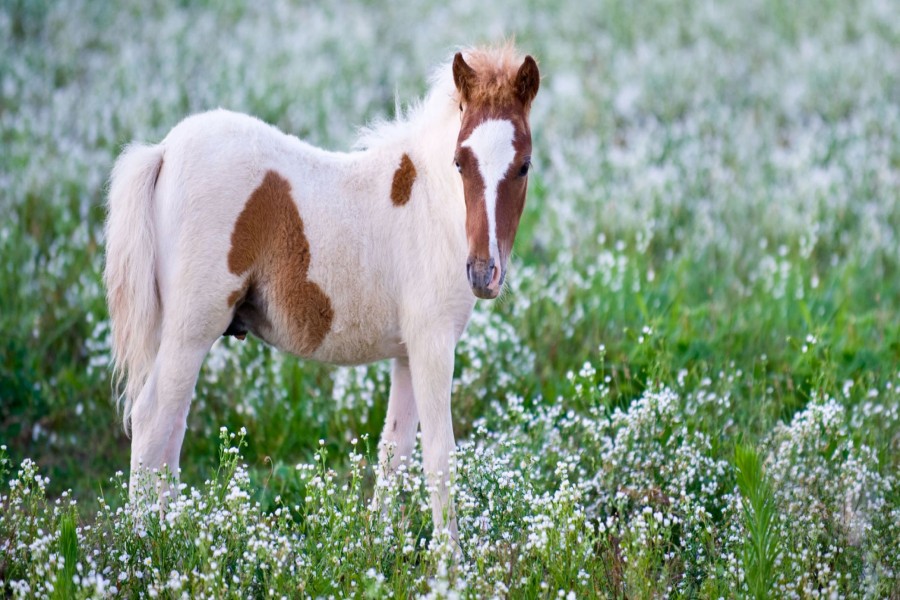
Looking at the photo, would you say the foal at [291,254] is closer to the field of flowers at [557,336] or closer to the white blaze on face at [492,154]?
the white blaze on face at [492,154]

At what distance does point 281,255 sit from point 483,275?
896 millimetres

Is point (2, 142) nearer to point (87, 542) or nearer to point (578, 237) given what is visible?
point (578, 237)

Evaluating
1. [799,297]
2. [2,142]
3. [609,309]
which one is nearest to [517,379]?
[609,309]

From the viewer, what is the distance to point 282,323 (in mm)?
4320

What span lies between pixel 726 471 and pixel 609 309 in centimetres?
211

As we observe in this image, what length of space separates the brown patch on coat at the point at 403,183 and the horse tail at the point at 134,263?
92 centimetres

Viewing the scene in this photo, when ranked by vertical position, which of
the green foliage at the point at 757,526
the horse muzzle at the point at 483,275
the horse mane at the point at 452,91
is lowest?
the green foliage at the point at 757,526

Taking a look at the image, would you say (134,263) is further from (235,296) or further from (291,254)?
(291,254)

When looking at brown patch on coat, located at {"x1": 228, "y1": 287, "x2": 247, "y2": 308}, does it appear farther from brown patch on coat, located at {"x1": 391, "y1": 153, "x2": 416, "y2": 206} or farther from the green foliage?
the green foliage

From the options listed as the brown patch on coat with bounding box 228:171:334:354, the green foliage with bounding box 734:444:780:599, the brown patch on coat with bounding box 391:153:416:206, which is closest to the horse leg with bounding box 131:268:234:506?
the brown patch on coat with bounding box 228:171:334:354

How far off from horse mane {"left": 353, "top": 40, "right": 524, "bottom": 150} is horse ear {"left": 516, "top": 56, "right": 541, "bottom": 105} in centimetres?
3

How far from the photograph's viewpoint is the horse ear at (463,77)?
403 centimetres

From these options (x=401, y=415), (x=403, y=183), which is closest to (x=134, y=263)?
(x=403, y=183)

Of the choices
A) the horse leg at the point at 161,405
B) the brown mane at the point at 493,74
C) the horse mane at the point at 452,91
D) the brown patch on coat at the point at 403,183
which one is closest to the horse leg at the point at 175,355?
the horse leg at the point at 161,405
